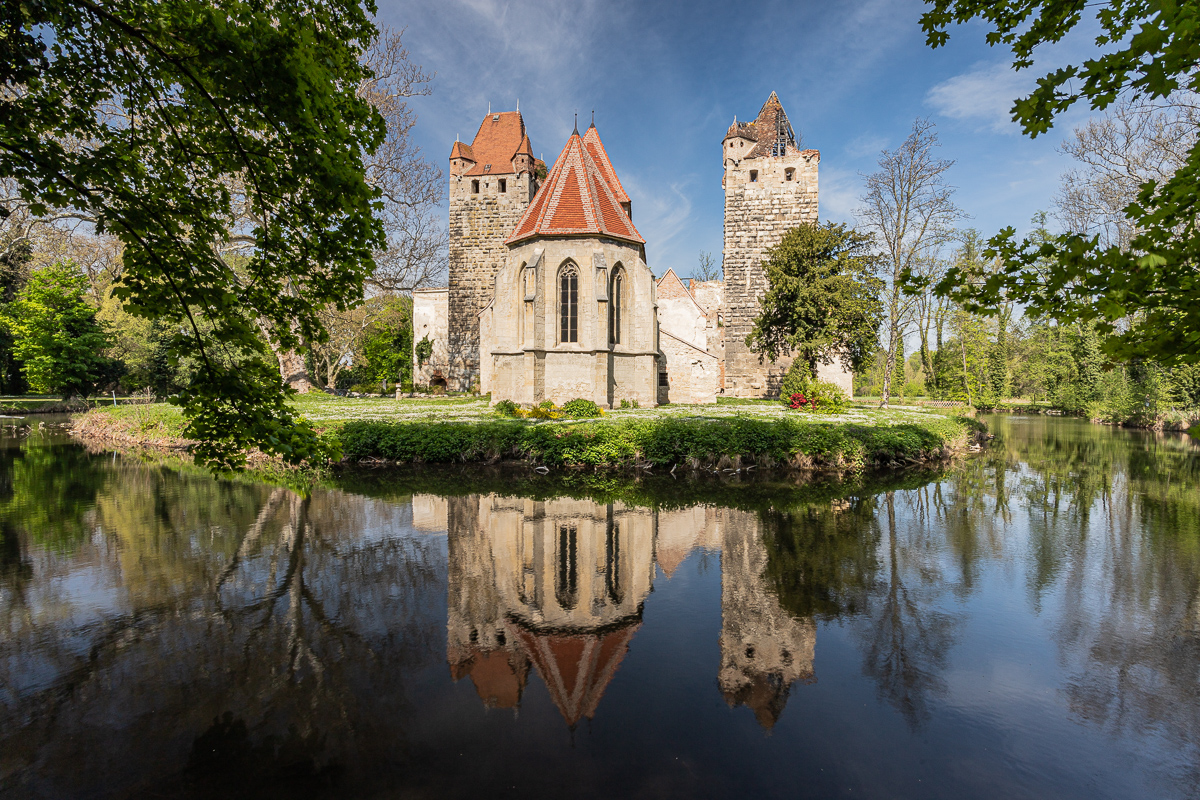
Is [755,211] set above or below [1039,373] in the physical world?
above

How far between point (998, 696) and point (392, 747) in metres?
4.13

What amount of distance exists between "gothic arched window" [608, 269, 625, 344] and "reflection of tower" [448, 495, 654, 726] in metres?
13.0

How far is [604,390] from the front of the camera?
781 inches

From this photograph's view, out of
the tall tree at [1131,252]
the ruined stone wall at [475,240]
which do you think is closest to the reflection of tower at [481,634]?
the tall tree at [1131,252]

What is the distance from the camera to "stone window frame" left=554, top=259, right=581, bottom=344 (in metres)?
20.2

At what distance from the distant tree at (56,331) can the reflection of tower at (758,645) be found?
3551cm

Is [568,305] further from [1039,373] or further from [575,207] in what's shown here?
[1039,373]

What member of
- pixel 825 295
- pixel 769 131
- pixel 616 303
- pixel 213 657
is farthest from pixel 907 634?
pixel 769 131

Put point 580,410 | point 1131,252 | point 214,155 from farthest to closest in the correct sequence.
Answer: point 580,410 < point 214,155 < point 1131,252

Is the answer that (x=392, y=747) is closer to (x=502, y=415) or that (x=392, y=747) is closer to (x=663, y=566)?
(x=663, y=566)

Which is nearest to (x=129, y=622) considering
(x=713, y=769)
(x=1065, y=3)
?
(x=713, y=769)

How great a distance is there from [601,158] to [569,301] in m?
9.86

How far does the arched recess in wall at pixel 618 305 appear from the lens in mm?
21094

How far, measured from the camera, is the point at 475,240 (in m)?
32.2
